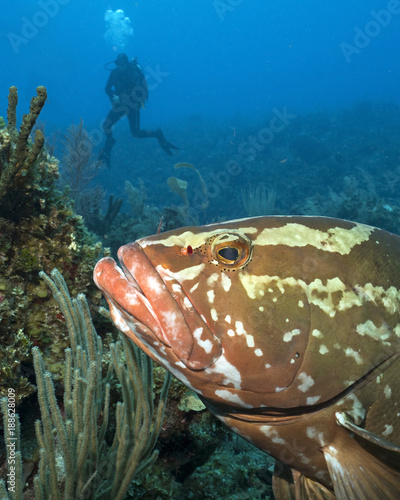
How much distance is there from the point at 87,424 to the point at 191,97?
13699 cm

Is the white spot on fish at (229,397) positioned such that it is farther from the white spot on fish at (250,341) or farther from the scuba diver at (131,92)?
the scuba diver at (131,92)

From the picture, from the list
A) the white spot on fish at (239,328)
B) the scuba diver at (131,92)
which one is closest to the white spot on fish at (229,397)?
the white spot on fish at (239,328)

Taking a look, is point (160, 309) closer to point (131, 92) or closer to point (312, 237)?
point (312, 237)

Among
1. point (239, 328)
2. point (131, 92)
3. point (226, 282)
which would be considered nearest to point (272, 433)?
point (239, 328)

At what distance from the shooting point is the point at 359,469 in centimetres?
176

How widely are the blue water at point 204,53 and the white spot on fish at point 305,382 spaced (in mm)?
88621

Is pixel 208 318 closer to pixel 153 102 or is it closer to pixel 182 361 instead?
pixel 182 361

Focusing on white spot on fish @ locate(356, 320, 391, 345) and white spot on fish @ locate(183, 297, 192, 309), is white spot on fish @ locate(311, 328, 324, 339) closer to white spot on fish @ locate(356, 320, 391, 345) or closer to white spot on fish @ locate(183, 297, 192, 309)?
white spot on fish @ locate(356, 320, 391, 345)

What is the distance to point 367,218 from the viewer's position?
1268 cm

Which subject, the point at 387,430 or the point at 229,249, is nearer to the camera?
the point at 229,249

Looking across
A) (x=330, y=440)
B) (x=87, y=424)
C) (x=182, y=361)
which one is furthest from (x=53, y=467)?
(x=330, y=440)

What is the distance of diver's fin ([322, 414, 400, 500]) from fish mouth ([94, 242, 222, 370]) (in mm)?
878

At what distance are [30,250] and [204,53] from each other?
184589 millimetres

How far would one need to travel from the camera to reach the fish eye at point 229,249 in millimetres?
1706
